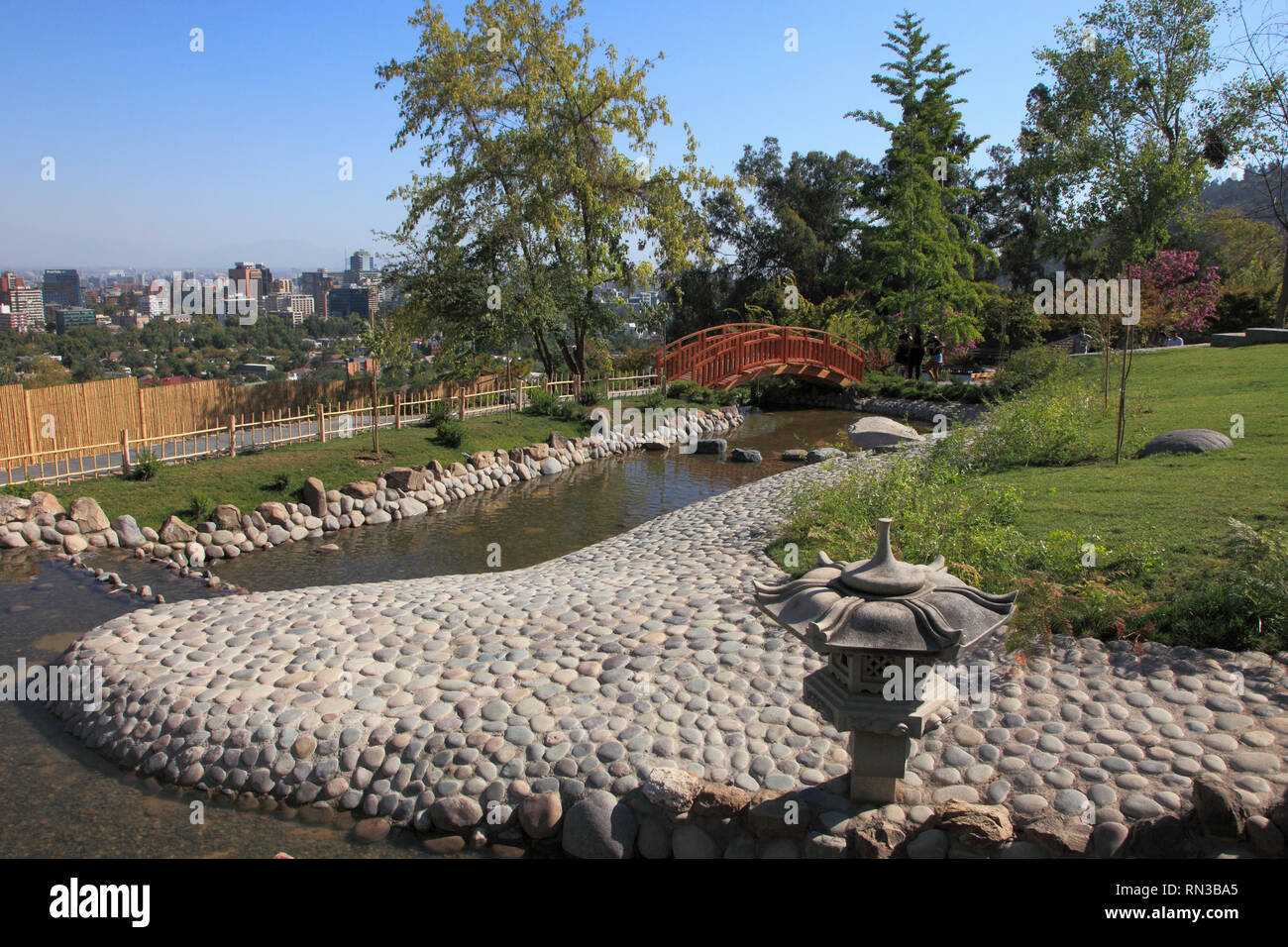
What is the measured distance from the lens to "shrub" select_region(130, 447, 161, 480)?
13.1m

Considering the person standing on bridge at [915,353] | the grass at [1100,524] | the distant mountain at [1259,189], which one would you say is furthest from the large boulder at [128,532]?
the person standing on bridge at [915,353]

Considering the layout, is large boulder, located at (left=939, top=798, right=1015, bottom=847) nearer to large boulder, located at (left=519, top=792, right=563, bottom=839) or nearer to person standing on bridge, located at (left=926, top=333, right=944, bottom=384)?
large boulder, located at (left=519, top=792, right=563, bottom=839)

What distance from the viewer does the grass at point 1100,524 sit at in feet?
21.2

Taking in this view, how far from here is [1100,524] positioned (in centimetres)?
848

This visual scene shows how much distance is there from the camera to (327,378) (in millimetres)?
17688

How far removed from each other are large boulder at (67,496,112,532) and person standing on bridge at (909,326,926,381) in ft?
78.2

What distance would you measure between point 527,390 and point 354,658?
14.6 m

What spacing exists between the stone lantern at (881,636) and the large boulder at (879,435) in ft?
38.5

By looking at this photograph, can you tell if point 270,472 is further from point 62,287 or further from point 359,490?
point 62,287

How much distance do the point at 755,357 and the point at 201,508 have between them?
18223mm

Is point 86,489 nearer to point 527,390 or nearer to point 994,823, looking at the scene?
point 527,390

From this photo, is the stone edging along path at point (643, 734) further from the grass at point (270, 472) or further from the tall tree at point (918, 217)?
the tall tree at point (918, 217)

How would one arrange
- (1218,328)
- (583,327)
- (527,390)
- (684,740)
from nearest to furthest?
(684,740) < (527,390) < (583,327) < (1218,328)

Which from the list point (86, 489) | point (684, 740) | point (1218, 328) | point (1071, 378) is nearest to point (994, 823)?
point (684, 740)
